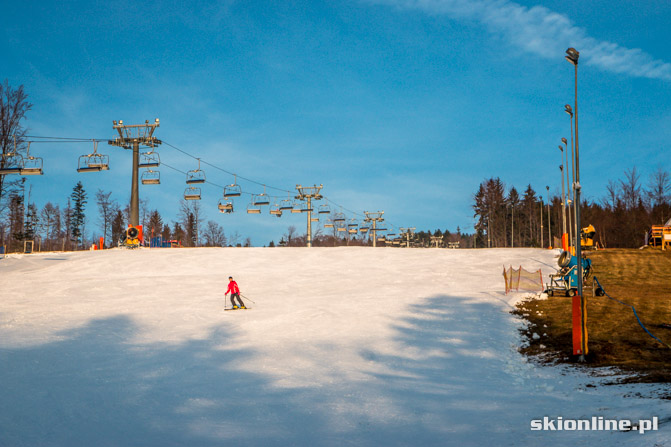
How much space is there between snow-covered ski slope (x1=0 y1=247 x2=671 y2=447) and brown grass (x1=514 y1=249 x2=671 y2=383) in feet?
3.62

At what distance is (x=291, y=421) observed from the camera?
32.7 ft

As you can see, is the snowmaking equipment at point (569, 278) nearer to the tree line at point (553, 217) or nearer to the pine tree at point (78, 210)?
the tree line at point (553, 217)

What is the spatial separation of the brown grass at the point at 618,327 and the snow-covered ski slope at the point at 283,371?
1103 mm

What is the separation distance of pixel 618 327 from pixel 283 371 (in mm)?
12079

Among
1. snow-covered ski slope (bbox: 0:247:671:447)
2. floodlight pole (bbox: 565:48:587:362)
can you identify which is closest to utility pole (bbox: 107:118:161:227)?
snow-covered ski slope (bbox: 0:247:671:447)

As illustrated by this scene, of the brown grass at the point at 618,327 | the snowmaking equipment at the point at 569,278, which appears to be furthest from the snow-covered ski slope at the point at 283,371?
the snowmaking equipment at the point at 569,278

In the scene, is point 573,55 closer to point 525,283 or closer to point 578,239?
point 578,239

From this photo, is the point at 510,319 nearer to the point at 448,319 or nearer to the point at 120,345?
the point at 448,319

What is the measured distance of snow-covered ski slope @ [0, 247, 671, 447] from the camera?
918cm

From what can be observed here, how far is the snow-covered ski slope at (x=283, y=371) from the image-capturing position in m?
9.18

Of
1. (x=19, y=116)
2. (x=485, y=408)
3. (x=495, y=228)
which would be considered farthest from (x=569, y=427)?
(x=495, y=228)

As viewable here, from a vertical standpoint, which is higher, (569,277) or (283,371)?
(569,277)

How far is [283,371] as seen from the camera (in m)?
14.3

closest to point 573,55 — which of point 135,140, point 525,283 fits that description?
point 525,283
